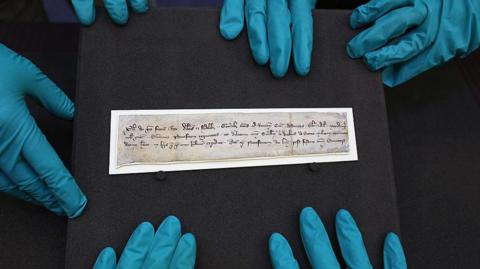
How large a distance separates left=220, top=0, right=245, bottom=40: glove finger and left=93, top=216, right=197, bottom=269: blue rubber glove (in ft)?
1.24

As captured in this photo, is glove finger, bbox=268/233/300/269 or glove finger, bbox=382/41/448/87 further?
glove finger, bbox=382/41/448/87

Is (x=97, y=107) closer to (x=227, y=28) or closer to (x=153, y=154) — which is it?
(x=153, y=154)

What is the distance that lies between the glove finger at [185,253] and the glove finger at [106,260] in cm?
10

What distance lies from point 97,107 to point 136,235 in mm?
245

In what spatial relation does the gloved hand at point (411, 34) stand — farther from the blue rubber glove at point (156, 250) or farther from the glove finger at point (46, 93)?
the glove finger at point (46, 93)

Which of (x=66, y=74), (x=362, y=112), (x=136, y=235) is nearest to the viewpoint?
(x=136, y=235)

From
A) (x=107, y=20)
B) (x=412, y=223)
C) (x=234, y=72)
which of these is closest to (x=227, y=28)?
(x=234, y=72)

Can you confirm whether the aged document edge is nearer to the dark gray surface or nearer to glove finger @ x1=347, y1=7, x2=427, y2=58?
glove finger @ x1=347, y1=7, x2=427, y2=58

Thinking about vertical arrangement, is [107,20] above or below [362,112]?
above

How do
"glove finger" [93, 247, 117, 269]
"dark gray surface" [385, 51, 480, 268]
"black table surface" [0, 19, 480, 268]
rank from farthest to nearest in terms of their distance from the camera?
1. "dark gray surface" [385, 51, 480, 268]
2. "black table surface" [0, 19, 480, 268]
3. "glove finger" [93, 247, 117, 269]

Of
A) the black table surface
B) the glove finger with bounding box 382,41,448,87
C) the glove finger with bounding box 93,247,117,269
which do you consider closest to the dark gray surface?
the black table surface

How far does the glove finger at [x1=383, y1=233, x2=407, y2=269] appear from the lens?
56 cm

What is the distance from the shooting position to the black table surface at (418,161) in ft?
1.94

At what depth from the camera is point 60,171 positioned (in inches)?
20.2
